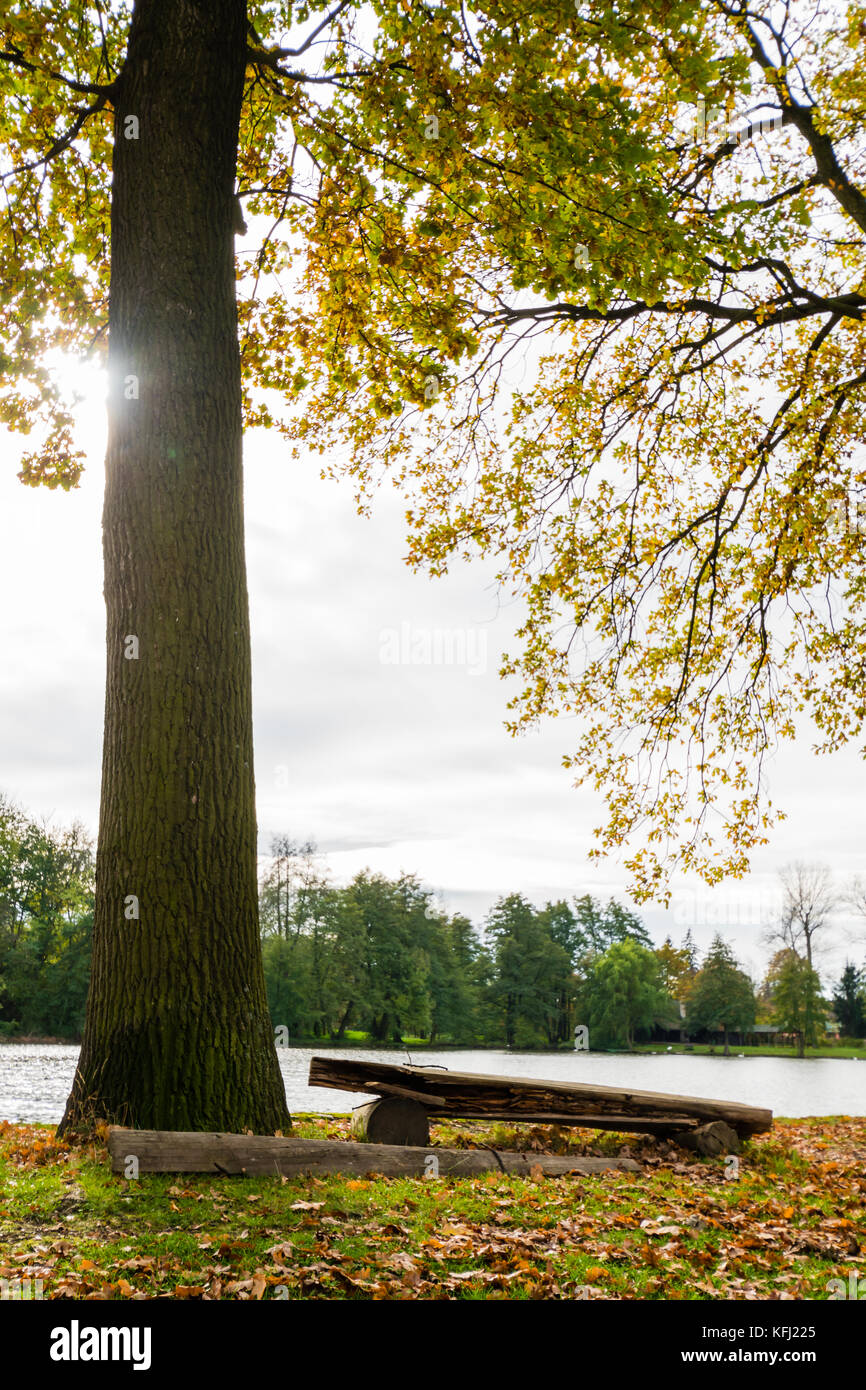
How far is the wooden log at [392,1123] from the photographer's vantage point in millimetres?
7535

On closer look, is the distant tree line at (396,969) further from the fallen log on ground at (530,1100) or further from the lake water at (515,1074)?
the fallen log on ground at (530,1100)

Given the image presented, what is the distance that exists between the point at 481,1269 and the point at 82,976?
144 ft

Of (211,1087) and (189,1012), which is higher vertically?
(189,1012)

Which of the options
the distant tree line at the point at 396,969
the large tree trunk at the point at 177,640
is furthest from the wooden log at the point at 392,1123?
the distant tree line at the point at 396,969

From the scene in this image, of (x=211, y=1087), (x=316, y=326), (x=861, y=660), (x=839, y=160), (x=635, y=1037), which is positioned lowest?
(x=635, y=1037)

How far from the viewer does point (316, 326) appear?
1097 cm

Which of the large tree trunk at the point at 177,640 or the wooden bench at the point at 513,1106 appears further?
the wooden bench at the point at 513,1106

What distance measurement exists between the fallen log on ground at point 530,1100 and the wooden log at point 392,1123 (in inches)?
3.2

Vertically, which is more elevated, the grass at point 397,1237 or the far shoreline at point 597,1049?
the grass at point 397,1237

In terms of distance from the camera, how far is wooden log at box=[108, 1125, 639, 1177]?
5254mm

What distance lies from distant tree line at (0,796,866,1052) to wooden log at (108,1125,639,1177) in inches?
1371

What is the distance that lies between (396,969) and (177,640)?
4591 centimetres
